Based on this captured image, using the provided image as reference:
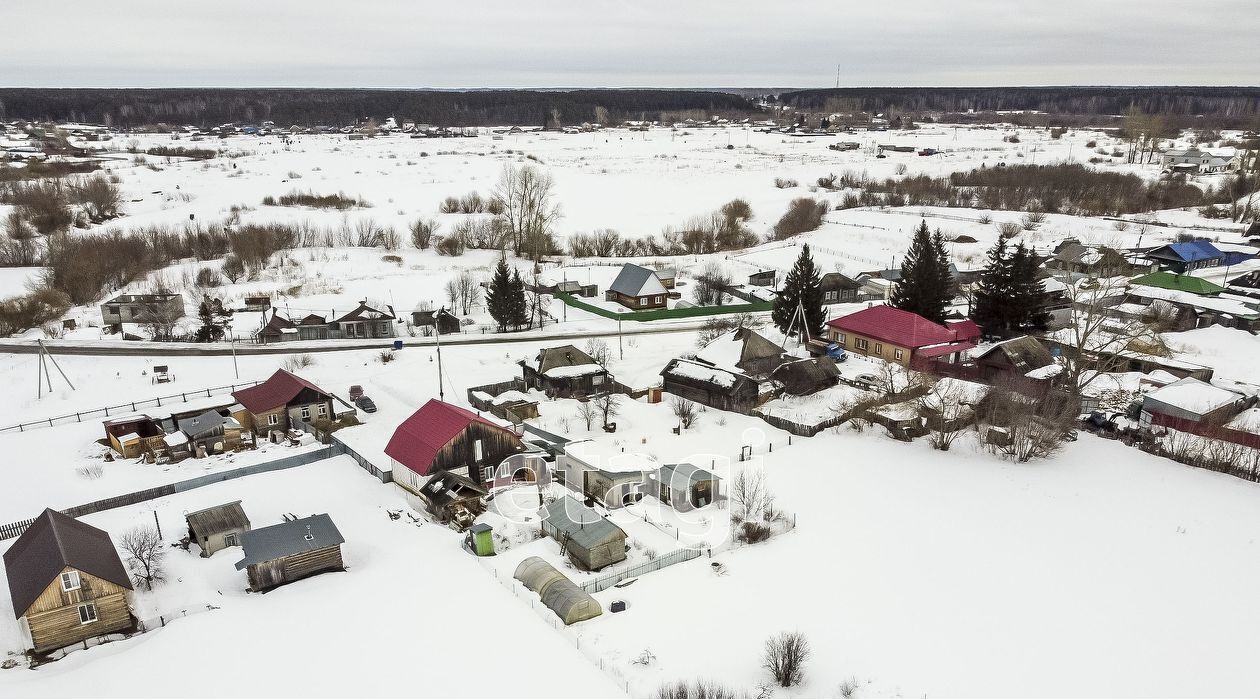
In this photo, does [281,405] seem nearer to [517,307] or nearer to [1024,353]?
[517,307]

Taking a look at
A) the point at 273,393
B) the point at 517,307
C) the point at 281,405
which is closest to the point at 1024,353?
the point at 517,307

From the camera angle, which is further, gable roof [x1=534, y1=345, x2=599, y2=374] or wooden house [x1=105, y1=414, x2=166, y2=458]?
gable roof [x1=534, y1=345, x2=599, y2=374]

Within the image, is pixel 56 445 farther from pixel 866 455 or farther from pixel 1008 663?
pixel 1008 663

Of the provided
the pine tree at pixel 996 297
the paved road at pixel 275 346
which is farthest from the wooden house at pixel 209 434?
the pine tree at pixel 996 297

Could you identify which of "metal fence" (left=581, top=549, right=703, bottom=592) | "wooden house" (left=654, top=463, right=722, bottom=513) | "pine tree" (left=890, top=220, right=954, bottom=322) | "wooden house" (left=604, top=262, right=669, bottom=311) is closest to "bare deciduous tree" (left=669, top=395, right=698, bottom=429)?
A: "wooden house" (left=654, top=463, right=722, bottom=513)

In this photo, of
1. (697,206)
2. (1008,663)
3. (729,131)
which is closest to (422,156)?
(697,206)

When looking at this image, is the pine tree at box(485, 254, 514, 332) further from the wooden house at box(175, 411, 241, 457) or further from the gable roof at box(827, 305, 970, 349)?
the gable roof at box(827, 305, 970, 349)
